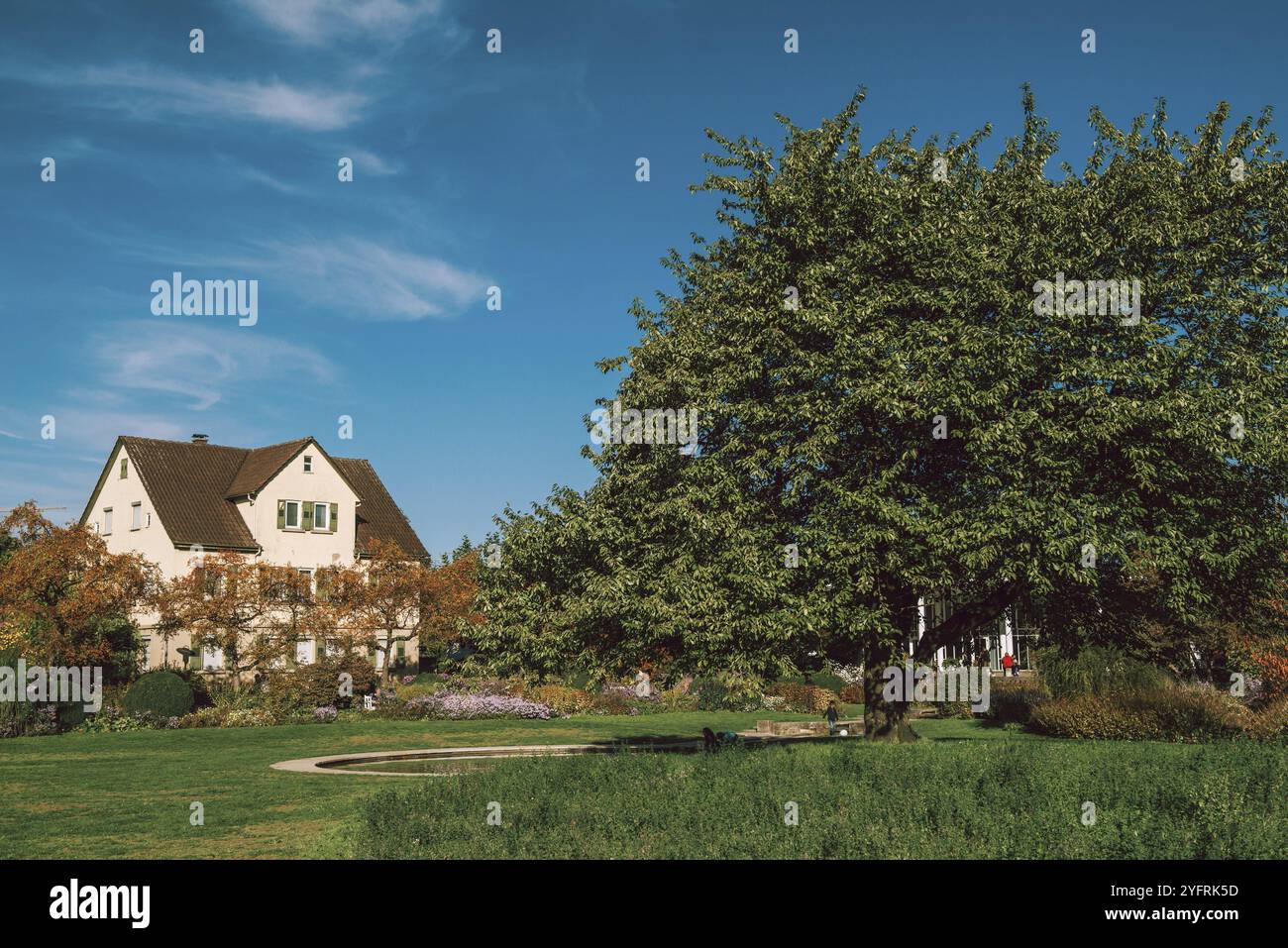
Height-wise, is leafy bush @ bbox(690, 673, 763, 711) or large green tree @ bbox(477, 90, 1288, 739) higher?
large green tree @ bbox(477, 90, 1288, 739)

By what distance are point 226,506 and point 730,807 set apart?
42.6 m

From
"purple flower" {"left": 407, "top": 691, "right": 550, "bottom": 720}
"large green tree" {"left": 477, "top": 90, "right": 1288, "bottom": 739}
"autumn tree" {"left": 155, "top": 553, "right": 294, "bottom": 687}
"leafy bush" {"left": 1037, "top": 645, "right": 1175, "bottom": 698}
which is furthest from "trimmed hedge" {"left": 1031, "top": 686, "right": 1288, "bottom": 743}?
"autumn tree" {"left": 155, "top": 553, "right": 294, "bottom": 687}

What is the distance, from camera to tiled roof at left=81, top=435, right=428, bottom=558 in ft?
157

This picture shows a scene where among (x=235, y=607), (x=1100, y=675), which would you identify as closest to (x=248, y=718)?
(x=235, y=607)

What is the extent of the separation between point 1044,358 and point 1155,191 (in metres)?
4.09

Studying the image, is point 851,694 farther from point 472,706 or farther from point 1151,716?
point 1151,716

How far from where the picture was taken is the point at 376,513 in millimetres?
54625

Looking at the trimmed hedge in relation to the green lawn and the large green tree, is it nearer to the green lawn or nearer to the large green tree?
the large green tree

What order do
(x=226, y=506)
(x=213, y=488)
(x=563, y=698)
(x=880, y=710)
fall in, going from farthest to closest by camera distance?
(x=213, y=488) → (x=226, y=506) → (x=563, y=698) → (x=880, y=710)

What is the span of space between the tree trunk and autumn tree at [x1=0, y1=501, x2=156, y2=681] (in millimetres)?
26358

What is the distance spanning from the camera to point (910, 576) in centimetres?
1745

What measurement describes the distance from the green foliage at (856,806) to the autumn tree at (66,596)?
25578 millimetres
